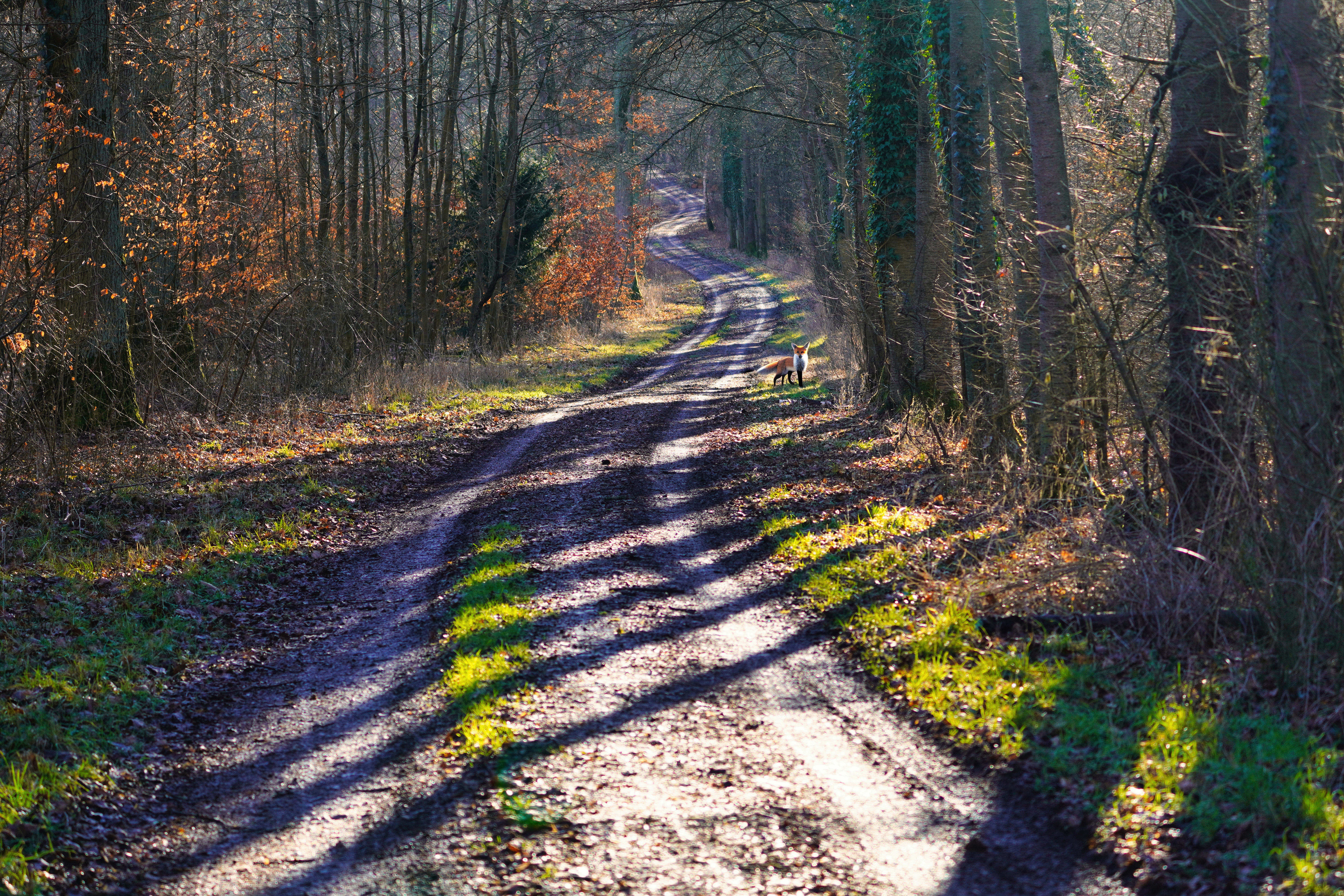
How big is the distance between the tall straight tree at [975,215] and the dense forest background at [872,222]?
6 cm

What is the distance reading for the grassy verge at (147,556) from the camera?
18.0 feet

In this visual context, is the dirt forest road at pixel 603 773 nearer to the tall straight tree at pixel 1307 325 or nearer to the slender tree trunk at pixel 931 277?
the tall straight tree at pixel 1307 325

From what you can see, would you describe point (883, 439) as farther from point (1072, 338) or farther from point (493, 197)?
point (493, 197)

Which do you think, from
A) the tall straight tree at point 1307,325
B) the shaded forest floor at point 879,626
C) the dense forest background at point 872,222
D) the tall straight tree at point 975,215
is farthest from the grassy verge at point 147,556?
the tall straight tree at point 975,215

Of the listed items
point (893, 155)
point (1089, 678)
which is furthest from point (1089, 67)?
point (1089, 678)

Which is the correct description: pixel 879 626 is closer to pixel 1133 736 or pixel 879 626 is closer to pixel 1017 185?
pixel 1133 736

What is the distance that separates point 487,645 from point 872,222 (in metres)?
11.6

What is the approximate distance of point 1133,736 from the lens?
4871 mm

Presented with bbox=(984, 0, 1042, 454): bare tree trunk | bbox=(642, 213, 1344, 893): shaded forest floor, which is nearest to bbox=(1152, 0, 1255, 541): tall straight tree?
bbox=(642, 213, 1344, 893): shaded forest floor

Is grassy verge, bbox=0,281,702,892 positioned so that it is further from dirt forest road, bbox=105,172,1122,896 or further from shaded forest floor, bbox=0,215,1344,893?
dirt forest road, bbox=105,172,1122,896

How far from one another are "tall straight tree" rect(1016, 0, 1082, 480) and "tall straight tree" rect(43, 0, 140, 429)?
10832mm

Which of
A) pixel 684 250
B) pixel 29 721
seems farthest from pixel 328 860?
pixel 684 250

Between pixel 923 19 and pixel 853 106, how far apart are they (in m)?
2.82

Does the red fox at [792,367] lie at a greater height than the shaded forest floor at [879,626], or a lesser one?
greater
